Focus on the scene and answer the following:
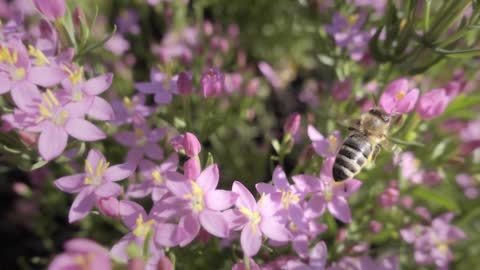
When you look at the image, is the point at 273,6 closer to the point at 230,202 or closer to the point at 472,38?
the point at 472,38

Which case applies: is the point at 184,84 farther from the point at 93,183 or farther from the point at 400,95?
the point at 400,95

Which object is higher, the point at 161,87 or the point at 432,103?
the point at 432,103

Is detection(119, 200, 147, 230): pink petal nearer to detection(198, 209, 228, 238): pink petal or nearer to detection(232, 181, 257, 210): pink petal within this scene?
detection(198, 209, 228, 238): pink petal

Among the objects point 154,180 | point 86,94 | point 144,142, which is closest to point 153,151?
point 144,142

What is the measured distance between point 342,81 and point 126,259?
1345 mm

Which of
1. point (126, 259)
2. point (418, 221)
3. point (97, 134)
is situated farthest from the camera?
point (418, 221)

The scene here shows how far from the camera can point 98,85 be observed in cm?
194

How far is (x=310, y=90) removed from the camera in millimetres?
3393

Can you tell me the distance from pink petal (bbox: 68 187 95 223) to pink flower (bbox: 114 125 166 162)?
0.34m

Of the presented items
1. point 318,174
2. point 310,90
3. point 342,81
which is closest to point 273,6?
point 310,90

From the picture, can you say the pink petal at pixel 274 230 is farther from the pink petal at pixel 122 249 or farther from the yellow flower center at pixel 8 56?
the yellow flower center at pixel 8 56

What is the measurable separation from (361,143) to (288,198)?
14.5 inches

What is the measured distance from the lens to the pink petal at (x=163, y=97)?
2.15 meters

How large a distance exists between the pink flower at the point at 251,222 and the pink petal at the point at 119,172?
0.42 m
